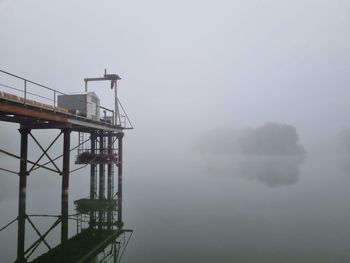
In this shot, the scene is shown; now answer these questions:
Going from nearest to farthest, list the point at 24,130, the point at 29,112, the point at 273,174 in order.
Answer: the point at 29,112, the point at 24,130, the point at 273,174

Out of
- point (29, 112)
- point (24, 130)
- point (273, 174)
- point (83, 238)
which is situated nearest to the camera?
point (29, 112)

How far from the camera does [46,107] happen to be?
1911 cm

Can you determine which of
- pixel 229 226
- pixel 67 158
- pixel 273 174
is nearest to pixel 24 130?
pixel 67 158

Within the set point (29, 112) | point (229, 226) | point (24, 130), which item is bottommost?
point (229, 226)

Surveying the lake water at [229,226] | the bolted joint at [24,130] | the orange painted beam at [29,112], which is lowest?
the lake water at [229,226]

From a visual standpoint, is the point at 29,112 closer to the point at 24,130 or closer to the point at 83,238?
the point at 24,130

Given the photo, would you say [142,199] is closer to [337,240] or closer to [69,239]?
[69,239]

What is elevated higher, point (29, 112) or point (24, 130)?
point (29, 112)

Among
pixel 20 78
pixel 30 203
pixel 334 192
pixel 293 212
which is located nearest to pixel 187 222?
pixel 293 212

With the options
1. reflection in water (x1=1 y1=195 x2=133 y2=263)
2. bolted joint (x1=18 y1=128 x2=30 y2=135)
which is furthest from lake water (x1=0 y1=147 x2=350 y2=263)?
bolted joint (x1=18 y1=128 x2=30 y2=135)

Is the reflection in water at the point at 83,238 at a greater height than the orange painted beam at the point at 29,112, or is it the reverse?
the orange painted beam at the point at 29,112

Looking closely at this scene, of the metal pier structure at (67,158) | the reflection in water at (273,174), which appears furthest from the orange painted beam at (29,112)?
the reflection in water at (273,174)

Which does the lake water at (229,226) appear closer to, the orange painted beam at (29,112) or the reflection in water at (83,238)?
the reflection in water at (83,238)

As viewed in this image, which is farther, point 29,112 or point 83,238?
point 83,238
